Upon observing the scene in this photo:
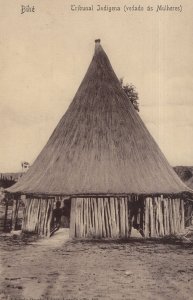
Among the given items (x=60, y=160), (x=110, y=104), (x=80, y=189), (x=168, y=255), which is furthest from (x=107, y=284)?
(x=110, y=104)

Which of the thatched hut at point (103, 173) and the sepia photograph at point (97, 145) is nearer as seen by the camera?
the sepia photograph at point (97, 145)

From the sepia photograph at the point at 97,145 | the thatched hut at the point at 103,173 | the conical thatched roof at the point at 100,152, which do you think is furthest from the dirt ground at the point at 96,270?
the conical thatched roof at the point at 100,152

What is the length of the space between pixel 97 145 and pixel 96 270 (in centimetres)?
684

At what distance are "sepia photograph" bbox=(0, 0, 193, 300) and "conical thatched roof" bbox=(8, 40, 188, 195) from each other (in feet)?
0.13

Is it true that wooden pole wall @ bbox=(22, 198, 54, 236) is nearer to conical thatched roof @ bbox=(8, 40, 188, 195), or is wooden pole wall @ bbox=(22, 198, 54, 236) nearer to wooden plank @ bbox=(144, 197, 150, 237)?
conical thatched roof @ bbox=(8, 40, 188, 195)

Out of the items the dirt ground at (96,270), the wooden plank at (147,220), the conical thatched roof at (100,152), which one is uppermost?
the conical thatched roof at (100,152)

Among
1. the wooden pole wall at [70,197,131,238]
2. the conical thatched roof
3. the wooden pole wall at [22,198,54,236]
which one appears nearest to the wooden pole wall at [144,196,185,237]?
the conical thatched roof

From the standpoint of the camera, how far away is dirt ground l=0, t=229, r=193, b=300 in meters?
8.30

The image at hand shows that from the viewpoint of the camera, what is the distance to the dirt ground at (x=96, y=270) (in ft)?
27.2

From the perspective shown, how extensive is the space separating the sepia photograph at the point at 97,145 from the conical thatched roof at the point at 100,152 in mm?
39

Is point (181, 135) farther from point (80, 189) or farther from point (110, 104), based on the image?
point (110, 104)

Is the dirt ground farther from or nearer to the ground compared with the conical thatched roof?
nearer to the ground

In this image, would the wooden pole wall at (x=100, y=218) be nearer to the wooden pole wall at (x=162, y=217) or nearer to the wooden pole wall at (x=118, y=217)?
the wooden pole wall at (x=118, y=217)

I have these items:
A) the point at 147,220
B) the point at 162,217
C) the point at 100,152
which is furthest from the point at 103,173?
the point at 162,217
